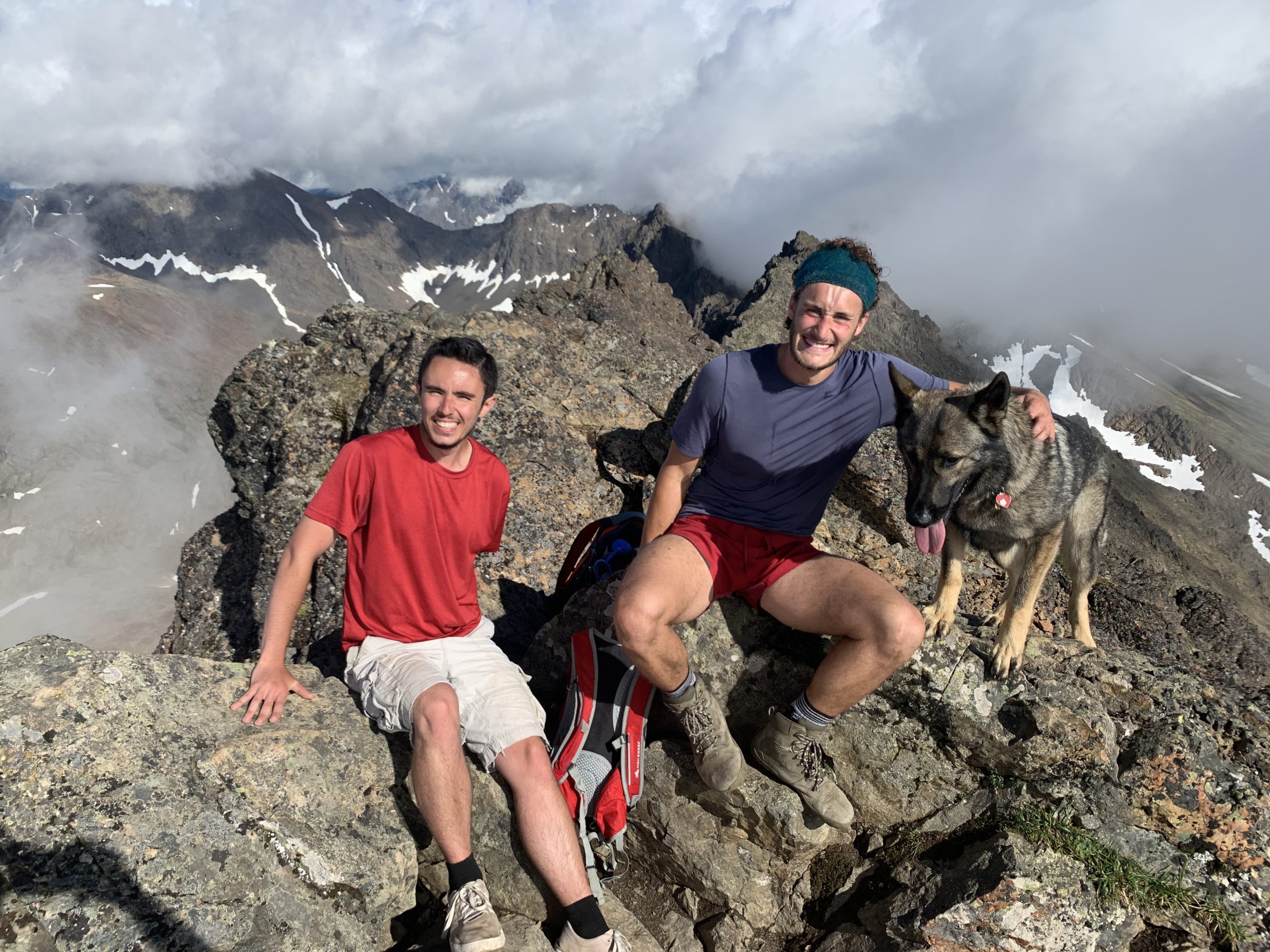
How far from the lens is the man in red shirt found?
4.73 meters

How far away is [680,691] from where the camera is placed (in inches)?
201

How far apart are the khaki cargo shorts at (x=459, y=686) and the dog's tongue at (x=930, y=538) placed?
11.4 ft

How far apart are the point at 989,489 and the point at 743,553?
88.4 inches

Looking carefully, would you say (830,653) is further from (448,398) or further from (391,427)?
(391,427)

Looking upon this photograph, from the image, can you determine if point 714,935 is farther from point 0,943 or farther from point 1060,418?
point 1060,418

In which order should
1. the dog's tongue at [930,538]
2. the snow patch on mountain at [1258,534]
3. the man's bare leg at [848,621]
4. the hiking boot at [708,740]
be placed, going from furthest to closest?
the snow patch on mountain at [1258,534]
the dog's tongue at [930,538]
the hiking boot at [708,740]
the man's bare leg at [848,621]

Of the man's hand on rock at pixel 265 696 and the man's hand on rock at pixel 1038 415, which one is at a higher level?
the man's hand on rock at pixel 1038 415

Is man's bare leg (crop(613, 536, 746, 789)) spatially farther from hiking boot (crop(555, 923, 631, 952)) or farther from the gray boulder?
the gray boulder

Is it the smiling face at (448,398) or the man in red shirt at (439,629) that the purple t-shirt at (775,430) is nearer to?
the smiling face at (448,398)

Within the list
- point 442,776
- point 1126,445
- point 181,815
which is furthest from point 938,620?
point 1126,445

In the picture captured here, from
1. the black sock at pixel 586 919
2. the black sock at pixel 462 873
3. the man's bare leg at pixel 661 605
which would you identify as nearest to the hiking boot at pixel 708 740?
the man's bare leg at pixel 661 605

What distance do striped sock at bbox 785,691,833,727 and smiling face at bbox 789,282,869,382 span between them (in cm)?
268

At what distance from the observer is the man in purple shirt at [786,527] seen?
16.3ft

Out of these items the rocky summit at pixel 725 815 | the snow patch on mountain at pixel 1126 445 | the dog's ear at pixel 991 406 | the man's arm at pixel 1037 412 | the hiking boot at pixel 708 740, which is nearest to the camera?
the rocky summit at pixel 725 815
